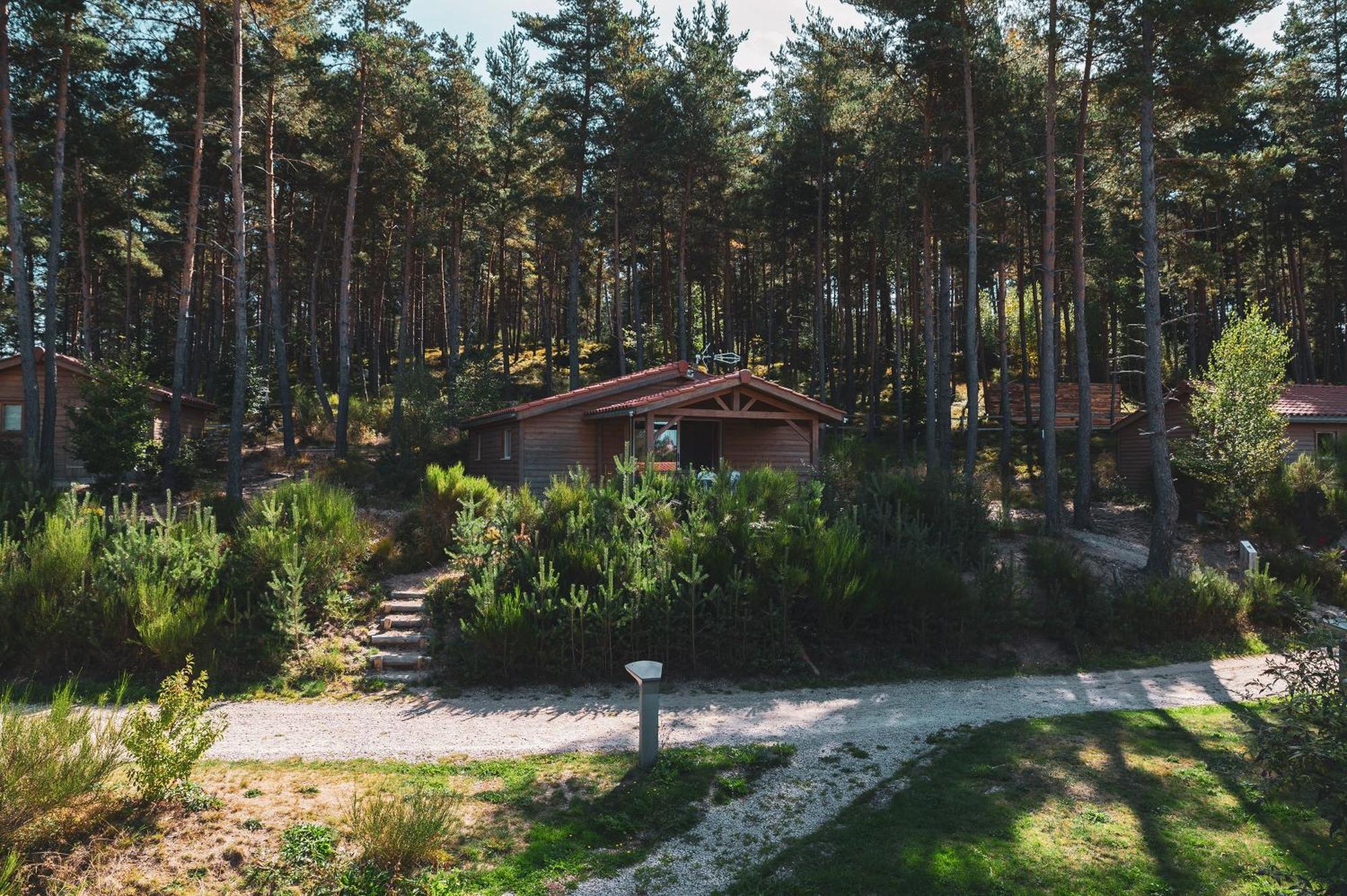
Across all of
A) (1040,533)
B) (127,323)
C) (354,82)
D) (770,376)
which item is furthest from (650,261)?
(1040,533)

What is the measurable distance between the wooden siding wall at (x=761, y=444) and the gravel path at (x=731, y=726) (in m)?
11.0

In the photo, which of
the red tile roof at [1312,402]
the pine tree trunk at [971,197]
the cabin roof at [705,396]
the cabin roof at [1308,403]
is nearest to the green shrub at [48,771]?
the cabin roof at [705,396]

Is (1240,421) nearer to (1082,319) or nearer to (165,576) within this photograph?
(1082,319)

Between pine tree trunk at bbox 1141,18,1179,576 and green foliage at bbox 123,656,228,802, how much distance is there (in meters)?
15.4

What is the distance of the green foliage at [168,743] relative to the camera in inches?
192

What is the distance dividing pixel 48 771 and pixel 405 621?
248 inches

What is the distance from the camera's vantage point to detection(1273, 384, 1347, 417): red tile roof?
21.8 m

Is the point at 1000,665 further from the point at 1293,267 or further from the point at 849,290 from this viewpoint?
the point at 1293,267

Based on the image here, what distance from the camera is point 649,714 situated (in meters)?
6.44

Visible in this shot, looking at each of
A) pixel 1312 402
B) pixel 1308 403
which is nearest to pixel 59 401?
pixel 1308 403

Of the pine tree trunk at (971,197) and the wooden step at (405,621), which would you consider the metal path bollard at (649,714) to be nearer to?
the wooden step at (405,621)

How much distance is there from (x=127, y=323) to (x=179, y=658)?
954 inches

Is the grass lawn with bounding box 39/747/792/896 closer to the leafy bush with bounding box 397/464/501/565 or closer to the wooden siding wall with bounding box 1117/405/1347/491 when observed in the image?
the leafy bush with bounding box 397/464/501/565

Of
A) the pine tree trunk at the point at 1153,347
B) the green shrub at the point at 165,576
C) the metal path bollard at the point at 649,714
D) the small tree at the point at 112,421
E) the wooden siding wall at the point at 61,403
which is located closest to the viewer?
the metal path bollard at the point at 649,714
